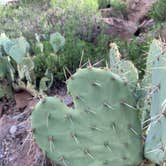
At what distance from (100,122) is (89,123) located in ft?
0.24

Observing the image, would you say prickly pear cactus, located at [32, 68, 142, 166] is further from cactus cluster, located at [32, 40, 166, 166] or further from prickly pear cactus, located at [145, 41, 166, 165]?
prickly pear cactus, located at [145, 41, 166, 165]

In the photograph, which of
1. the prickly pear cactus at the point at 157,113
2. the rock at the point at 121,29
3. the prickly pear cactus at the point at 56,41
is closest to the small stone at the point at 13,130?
the prickly pear cactus at the point at 56,41

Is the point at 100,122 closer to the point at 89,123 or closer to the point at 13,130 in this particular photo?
the point at 89,123

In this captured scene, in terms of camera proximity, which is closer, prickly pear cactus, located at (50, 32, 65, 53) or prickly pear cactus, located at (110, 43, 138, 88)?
prickly pear cactus, located at (110, 43, 138, 88)

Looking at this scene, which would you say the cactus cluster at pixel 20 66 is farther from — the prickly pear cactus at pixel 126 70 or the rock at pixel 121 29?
the rock at pixel 121 29

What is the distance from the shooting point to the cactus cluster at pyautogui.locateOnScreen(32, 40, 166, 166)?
11.0 feet

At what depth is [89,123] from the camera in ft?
11.2

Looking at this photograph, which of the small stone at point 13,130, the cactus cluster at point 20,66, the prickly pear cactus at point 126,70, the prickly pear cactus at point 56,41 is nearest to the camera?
the prickly pear cactus at point 126,70

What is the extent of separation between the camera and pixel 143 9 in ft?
27.9

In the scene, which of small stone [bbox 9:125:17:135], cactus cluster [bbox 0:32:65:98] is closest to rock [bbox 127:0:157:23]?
cactus cluster [bbox 0:32:65:98]

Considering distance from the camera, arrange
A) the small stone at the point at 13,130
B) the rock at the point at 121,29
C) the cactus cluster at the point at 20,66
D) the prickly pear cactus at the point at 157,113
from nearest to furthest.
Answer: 1. the prickly pear cactus at the point at 157,113
2. the small stone at the point at 13,130
3. the cactus cluster at the point at 20,66
4. the rock at the point at 121,29

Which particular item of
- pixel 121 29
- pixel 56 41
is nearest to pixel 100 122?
pixel 56 41

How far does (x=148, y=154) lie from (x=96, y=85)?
57 cm

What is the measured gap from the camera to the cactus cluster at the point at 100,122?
11.0 feet
